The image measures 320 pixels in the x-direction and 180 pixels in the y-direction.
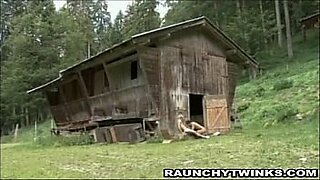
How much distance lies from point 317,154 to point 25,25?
34.4m

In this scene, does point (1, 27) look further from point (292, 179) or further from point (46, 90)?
point (292, 179)

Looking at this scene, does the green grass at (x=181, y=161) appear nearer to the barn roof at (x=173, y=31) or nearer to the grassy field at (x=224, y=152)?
the grassy field at (x=224, y=152)

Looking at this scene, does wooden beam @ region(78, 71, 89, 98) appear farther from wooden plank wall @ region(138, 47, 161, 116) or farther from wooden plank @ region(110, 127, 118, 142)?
wooden plank wall @ region(138, 47, 161, 116)

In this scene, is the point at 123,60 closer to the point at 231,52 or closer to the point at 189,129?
the point at 189,129

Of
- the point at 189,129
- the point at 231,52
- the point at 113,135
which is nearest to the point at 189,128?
the point at 189,129

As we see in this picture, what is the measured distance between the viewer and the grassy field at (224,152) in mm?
8688

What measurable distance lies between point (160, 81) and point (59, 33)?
25.1 metres

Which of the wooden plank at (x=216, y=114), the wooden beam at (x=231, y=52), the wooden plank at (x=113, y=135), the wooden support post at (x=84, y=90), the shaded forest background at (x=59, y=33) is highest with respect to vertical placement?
the shaded forest background at (x=59, y=33)

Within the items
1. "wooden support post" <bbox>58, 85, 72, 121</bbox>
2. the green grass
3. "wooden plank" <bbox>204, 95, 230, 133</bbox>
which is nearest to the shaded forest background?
"wooden support post" <bbox>58, 85, 72, 121</bbox>

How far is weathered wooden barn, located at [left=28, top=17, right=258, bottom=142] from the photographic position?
17.1 m

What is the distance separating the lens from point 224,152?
36.1 feet

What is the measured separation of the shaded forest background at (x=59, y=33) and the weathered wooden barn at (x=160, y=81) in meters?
15.3

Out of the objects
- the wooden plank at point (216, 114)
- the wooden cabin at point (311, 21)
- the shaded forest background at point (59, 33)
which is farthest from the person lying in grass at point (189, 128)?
the wooden cabin at point (311, 21)

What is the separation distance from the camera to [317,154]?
9922mm
